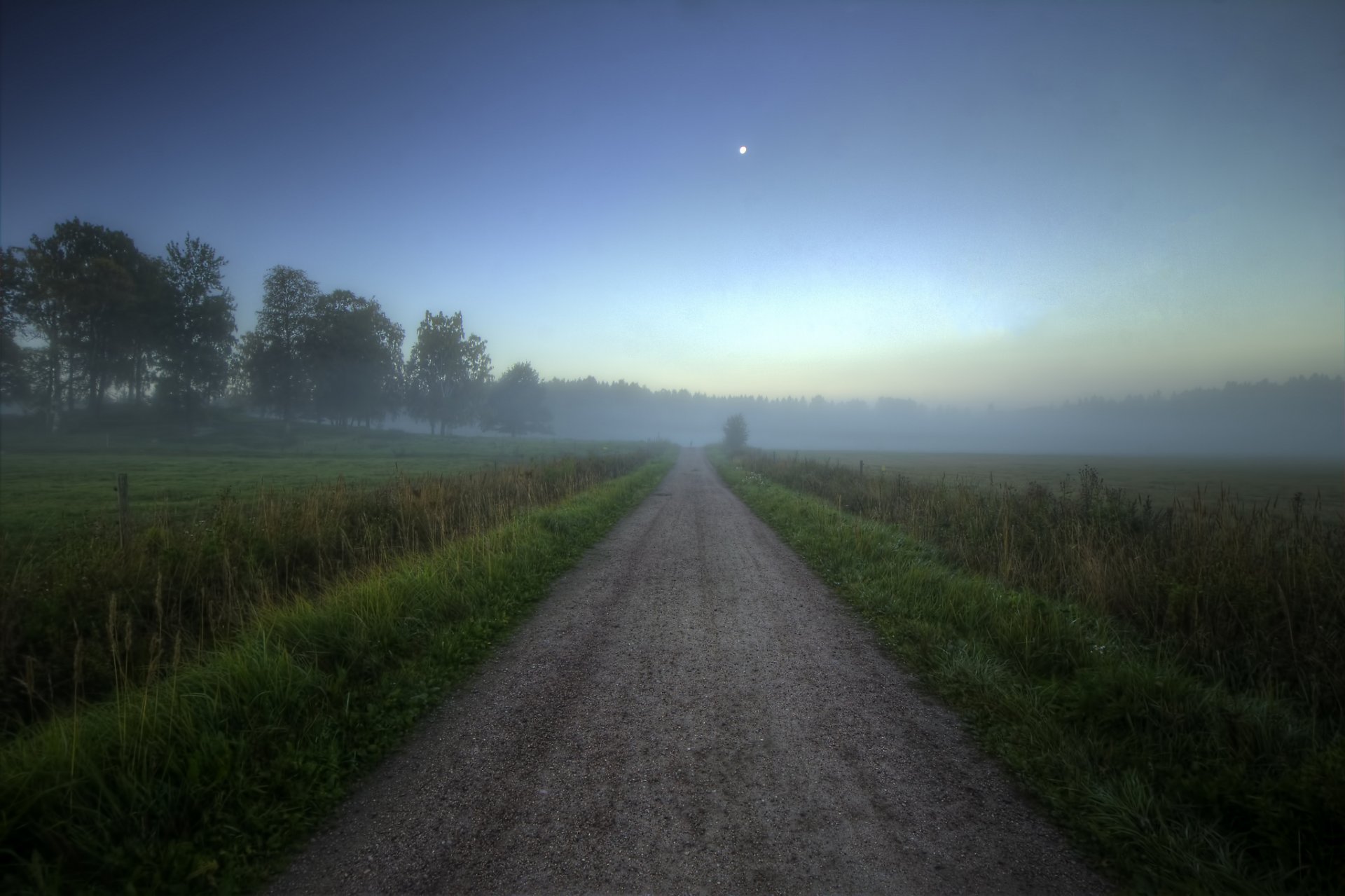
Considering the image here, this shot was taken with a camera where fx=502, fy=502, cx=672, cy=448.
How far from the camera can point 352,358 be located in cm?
5294

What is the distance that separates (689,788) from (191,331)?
202 ft

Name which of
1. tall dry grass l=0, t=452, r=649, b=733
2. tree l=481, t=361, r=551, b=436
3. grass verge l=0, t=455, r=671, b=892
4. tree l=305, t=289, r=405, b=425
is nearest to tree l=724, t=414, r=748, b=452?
tree l=481, t=361, r=551, b=436

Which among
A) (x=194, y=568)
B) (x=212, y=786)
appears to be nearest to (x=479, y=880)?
(x=212, y=786)

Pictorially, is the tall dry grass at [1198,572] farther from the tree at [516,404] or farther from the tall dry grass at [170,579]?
the tree at [516,404]

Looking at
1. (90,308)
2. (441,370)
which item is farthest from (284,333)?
(441,370)

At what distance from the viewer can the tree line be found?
1524 inches

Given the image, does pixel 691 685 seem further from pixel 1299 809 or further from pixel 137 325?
pixel 137 325

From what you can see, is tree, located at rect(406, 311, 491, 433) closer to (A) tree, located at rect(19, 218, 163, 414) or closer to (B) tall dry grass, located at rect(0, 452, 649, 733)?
(A) tree, located at rect(19, 218, 163, 414)

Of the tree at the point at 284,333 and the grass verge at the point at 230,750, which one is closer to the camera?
the grass verge at the point at 230,750

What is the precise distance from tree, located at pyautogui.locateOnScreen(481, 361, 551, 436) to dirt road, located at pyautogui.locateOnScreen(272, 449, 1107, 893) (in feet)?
252

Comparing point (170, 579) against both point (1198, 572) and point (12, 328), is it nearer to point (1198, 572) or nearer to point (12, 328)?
point (1198, 572)

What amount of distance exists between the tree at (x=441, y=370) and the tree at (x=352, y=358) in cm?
271

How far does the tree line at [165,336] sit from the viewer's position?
3872cm

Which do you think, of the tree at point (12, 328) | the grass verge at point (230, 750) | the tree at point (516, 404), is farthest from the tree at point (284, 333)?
the grass verge at point (230, 750)
